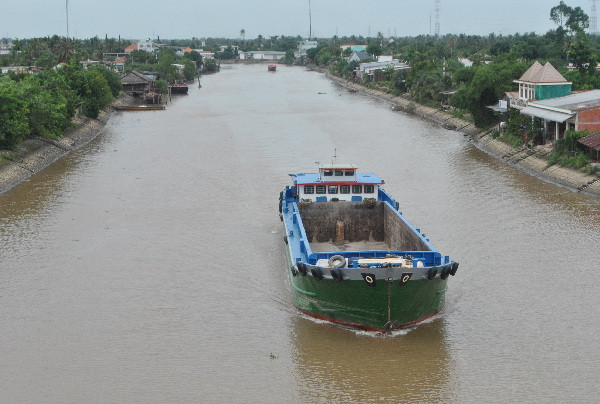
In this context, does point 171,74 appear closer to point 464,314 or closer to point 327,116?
point 327,116

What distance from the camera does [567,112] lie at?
32094mm

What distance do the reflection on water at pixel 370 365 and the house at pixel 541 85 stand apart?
24.5 meters

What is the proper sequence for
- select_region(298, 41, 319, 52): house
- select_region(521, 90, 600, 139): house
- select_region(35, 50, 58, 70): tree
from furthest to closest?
select_region(298, 41, 319, 52): house < select_region(35, 50, 58, 70): tree < select_region(521, 90, 600, 139): house

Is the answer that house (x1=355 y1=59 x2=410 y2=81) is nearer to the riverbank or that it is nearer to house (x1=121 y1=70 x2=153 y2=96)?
house (x1=121 y1=70 x2=153 y2=96)

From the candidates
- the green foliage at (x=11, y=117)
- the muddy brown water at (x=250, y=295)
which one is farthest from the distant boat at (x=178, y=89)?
the muddy brown water at (x=250, y=295)

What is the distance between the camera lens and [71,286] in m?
18.8

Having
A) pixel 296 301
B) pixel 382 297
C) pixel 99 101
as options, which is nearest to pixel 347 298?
pixel 382 297

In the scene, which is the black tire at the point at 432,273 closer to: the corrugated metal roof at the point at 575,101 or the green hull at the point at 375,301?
the green hull at the point at 375,301

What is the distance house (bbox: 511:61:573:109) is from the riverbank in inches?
108

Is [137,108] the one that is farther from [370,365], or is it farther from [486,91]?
[370,365]

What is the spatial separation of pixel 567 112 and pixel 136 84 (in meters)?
48.2

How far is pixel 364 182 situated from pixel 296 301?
526 cm

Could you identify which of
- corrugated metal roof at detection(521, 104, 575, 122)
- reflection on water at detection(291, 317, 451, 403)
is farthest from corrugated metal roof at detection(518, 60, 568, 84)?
reflection on water at detection(291, 317, 451, 403)

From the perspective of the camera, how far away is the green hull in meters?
15.0
